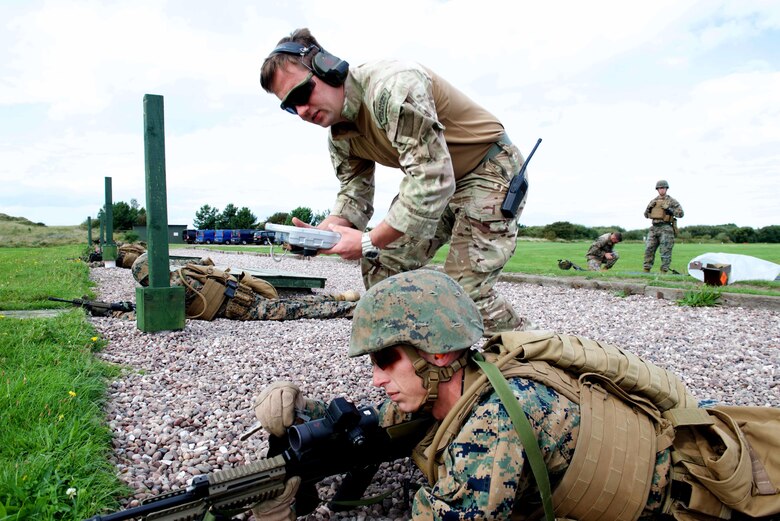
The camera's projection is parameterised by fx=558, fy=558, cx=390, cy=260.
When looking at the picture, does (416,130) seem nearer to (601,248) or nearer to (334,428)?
(334,428)

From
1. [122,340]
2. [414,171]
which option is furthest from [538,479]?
[122,340]

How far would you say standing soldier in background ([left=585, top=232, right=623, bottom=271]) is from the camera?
1452 cm

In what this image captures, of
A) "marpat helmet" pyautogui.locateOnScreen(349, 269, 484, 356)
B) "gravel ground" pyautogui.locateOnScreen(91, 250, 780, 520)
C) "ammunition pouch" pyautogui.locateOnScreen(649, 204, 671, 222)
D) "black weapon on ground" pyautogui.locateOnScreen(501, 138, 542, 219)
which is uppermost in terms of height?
"ammunition pouch" pyautogui.locateOnScreen(649, 204, 671, 222)

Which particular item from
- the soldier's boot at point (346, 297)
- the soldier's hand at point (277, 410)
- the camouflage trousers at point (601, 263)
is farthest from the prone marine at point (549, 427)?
the camouflage trousers at point (601, 263)

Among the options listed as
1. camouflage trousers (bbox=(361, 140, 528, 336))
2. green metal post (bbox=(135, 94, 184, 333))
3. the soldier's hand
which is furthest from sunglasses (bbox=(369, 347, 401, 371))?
green metal post (bbox=(135, 94, 184, 333))

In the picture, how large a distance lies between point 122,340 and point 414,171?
3.63m

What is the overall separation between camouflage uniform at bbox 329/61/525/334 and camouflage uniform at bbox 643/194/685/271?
1144 centimetres

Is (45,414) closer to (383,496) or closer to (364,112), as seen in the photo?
(383,496)

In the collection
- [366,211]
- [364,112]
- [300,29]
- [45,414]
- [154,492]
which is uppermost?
[300,29]

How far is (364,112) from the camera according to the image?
292cm

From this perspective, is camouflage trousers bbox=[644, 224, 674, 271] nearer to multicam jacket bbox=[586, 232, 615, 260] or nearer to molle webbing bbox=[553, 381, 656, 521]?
multicam jacket bbox=[586, 232, 615, 260]

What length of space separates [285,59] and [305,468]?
1.89 m

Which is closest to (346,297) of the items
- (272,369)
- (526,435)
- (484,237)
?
(272,369)

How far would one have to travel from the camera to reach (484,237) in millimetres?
3016
